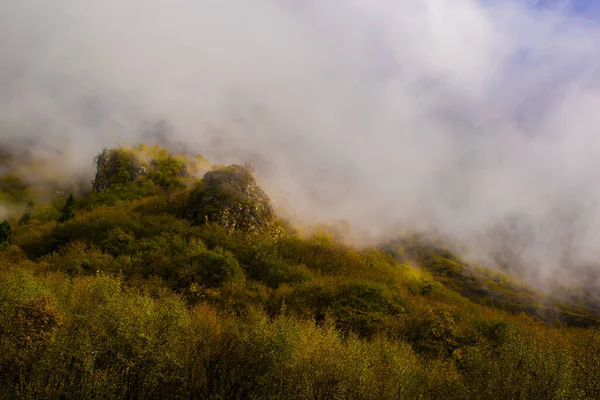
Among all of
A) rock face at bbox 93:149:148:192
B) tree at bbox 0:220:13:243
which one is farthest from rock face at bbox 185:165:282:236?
rock face at bbox 93:149:148:192

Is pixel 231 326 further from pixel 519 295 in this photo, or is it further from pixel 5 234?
pixel 519 295

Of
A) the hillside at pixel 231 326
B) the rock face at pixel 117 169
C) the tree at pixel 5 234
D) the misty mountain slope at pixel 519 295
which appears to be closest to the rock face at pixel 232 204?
the hillside at pixel 231 326

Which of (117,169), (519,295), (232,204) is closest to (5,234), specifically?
(232,204)

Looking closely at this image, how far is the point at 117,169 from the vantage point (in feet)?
551

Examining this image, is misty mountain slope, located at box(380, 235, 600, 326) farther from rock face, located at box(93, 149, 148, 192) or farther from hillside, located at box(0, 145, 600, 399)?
rock face, located at box(93, 149, 148, 192)

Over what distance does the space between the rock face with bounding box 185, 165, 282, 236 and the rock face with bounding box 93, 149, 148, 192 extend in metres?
59.3

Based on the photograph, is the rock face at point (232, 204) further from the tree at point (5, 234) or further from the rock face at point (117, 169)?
the rock face at point (117, 169)

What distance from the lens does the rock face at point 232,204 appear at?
11125 centimetres

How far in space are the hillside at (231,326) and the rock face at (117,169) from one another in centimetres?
4069

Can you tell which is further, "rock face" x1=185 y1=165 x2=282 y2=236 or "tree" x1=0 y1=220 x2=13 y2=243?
"rock face" x1=185 y1=165 x2=282 y2=236

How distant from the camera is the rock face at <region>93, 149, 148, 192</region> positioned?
165125mm

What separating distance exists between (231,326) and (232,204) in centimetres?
7617

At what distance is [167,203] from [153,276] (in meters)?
61.8

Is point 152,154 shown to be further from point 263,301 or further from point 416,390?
point 416,390
